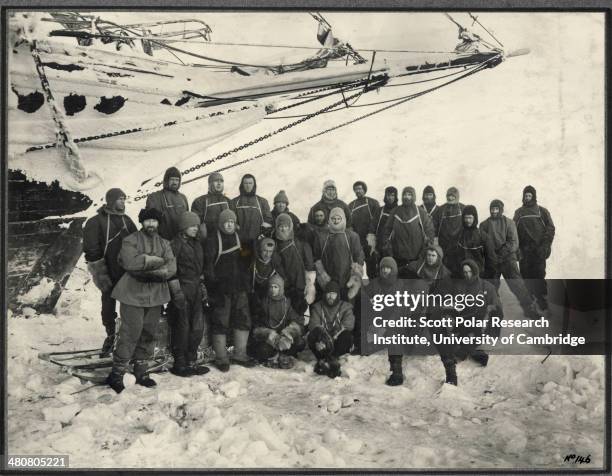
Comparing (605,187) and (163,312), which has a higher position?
(605,187)

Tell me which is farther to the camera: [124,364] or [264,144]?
[264,144]

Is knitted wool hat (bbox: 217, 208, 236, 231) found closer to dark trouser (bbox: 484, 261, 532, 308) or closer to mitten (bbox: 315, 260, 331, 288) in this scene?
mitten (bbox: 315, 260, 331, 288)

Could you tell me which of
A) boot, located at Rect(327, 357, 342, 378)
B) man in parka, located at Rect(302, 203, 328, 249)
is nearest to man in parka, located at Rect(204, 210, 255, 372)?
man in parka, located at Rect(302, 203, 328, 249)

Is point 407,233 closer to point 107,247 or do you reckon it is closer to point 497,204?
point 497,204

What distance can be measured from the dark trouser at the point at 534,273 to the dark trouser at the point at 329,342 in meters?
1.03

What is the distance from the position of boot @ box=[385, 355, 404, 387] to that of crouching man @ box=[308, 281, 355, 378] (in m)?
0.26

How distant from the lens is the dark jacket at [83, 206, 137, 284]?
3.72 m

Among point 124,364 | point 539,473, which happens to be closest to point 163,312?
point 124,364

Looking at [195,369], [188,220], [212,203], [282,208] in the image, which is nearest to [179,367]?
[195,369]

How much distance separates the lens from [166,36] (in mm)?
3871

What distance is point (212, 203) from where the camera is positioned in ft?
12.6

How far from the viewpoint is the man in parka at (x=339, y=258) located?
3879mm

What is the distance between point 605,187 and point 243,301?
2.12 meters

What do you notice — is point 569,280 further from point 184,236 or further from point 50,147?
point 50,147
